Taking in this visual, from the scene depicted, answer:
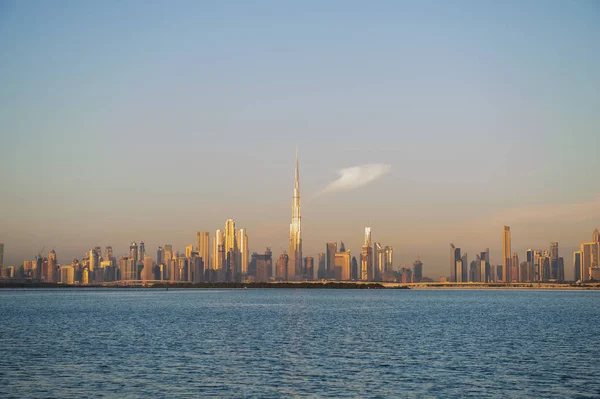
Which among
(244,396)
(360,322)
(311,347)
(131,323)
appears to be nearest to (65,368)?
(244,396)

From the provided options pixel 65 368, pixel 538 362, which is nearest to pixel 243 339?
pixel 65 368

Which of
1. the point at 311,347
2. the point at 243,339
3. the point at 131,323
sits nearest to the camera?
the point at 311,347

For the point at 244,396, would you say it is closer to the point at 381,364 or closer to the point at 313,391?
the point at 313,391

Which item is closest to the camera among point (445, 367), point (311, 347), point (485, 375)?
point (485, 375)

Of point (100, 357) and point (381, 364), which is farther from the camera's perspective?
point (100, 357)

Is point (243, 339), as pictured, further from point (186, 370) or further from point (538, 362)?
point (538, 362)

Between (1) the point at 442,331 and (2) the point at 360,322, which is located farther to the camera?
(2) the point at 360,322

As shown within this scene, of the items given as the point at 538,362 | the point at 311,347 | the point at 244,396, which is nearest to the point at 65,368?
the point at 244,396

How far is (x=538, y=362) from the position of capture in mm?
59094

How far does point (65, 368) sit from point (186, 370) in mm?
9696

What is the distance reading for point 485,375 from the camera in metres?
51.4

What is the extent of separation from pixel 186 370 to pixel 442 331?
4666 centimetres

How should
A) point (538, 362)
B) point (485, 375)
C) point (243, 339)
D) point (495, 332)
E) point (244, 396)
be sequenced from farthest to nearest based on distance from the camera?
point (495, 332)
point (243, 339)
point (538, 362)
point (485, 375)
point (244, 396)

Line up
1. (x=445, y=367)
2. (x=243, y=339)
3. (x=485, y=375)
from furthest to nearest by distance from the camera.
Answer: (x=243, y=339) → (x=445, y=367) → (x=485, y=375)
